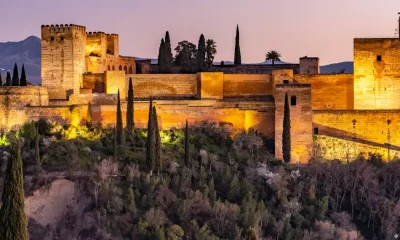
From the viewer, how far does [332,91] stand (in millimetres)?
36281

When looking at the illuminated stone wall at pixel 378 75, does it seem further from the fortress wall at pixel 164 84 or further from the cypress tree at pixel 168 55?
the cypress tree at pixel 168 55

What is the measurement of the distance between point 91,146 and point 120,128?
141cm

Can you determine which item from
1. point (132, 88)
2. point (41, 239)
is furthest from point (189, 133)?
point (41, 239)

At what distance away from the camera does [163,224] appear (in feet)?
91.4

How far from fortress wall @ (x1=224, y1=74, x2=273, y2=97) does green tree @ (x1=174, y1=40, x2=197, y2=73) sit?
4.08m

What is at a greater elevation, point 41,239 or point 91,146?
point 91,146

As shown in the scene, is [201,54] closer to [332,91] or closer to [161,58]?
[161,58]

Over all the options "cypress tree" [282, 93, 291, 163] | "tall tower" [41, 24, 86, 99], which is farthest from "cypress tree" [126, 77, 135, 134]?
"cypress tree" [282, 93, 291, 163]

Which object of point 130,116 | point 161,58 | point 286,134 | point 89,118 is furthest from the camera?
point 161,58

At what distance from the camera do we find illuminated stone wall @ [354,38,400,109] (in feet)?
116

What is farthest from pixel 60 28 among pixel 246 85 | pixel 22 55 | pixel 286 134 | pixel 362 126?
pixel 22 55

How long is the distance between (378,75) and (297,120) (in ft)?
15.7

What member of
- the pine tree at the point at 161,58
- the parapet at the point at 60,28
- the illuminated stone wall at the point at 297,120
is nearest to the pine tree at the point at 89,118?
the parapet at the point at 60,28

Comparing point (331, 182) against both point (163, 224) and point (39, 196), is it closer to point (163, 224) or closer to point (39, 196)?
point (163, 224)
